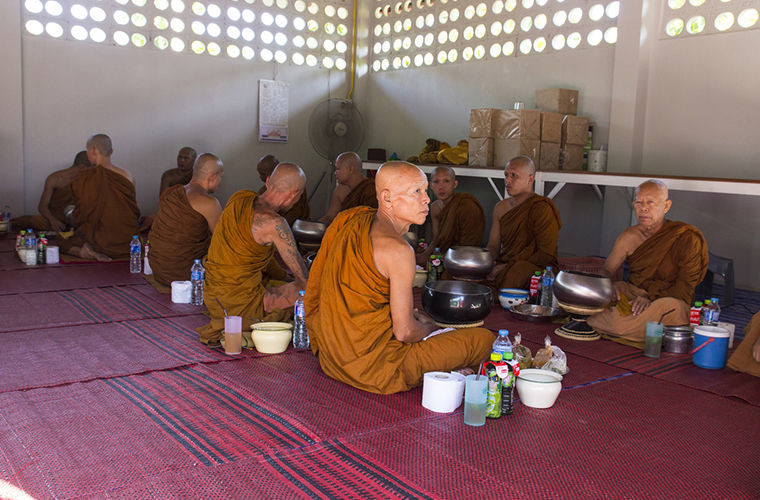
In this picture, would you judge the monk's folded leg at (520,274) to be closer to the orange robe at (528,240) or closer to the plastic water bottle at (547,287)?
the orange robe at (528,240)

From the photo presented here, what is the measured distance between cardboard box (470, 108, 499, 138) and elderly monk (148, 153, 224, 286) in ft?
12.1

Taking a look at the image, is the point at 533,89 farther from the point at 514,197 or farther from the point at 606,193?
the point at 514,197

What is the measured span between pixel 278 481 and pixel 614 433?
1.76 meters

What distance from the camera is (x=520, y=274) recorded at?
671 centimetres

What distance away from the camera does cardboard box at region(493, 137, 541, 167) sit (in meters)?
8.61

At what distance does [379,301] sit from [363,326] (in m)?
0.17

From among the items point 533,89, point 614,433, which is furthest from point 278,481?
point 533,89

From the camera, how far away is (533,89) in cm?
973

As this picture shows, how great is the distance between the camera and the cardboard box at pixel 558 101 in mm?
8914

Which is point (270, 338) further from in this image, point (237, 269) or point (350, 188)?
point (350, 188)

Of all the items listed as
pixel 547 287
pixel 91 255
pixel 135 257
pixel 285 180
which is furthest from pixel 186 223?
pixel 547 287

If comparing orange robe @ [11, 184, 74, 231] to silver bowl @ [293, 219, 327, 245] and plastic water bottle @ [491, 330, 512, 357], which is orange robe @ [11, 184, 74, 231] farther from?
plastic water bottle @ [491, 330, 512, 357]

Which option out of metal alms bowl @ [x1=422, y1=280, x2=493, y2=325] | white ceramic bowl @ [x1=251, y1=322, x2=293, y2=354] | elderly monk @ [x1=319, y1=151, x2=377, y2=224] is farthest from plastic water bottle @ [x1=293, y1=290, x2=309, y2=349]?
elderly monk @ [x1=319, y1=151, x2=377, y2=224]

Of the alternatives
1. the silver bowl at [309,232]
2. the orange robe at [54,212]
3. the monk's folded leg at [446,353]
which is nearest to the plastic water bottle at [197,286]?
the silver bowl at [309,232]
